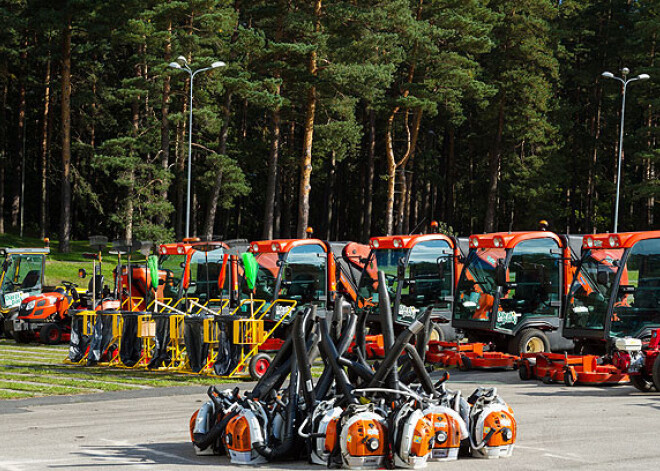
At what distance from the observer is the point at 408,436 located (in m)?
8.02

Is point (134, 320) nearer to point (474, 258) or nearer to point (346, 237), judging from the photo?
point (474, 258)

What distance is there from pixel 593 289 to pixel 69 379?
9580 mm

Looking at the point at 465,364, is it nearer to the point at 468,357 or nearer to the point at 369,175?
the point at 468,357

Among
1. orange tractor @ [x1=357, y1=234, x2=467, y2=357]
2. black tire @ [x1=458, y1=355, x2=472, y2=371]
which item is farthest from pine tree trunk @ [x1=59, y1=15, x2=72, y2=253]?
black tire @ [x1=458, y1=355, x2=472, y2=371]

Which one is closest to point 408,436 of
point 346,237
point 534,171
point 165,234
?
point 165,234

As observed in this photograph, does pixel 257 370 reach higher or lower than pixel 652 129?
lower

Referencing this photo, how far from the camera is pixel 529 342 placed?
18641 mm

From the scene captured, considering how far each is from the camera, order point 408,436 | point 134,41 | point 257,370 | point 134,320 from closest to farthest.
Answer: point 408,436
point 257,370
point 134,320
point 134,41

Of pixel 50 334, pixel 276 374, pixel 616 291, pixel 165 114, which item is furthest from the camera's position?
pixel 165 114

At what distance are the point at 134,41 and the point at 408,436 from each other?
35.3 metres

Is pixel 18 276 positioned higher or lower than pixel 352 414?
lower

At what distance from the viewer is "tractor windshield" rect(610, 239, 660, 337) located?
15914 millimetres

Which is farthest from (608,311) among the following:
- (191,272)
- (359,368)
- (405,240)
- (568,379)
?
(191,272)

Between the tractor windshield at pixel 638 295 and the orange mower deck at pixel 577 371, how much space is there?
0.86 metres
